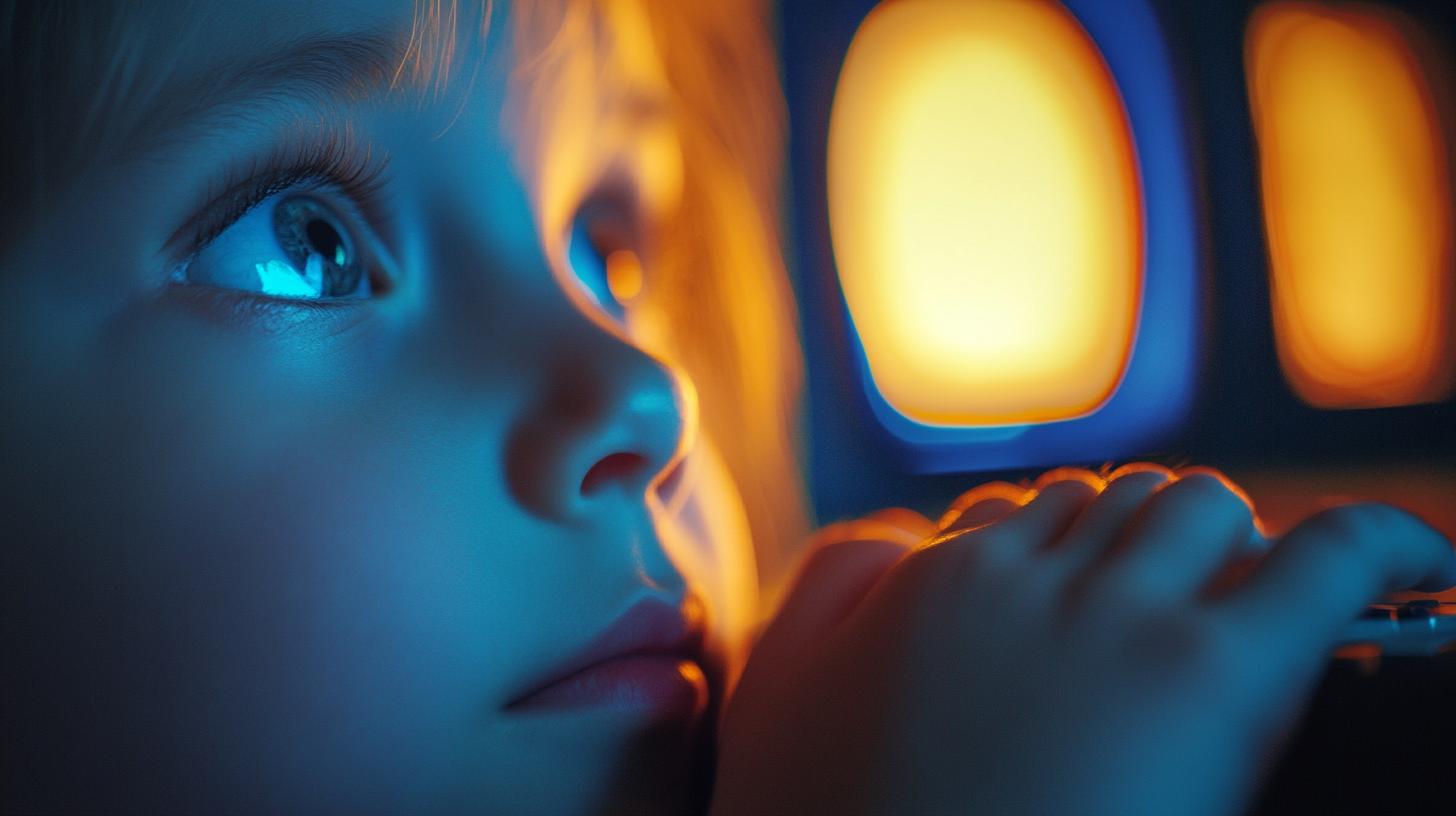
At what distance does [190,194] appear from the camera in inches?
15.7

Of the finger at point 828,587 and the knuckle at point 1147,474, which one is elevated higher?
the knuckle at point 1147,474

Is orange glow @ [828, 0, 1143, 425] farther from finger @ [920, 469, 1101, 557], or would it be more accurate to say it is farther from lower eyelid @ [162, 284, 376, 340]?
lower eyelid @ [162, 284, 376, 340]

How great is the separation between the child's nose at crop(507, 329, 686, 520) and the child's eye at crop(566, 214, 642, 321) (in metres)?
0.22

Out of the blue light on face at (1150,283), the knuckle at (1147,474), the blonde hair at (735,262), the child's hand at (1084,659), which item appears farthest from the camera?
the blue light on face at (1150,283)

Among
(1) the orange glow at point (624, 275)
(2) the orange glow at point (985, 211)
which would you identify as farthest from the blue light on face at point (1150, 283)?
(1) the orange glow at point (624, 275)

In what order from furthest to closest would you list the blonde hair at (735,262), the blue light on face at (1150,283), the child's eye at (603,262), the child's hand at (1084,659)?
1. the blue light on face at (1150,283)
2. the blonde hair at (735,262)
3. the child's eye at (603,262)
4. the child's hand at (1084,659)

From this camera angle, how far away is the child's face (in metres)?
0.36

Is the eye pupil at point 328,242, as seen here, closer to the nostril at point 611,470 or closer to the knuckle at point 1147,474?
the nostril at point 611,470

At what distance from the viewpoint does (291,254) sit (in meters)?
0.46

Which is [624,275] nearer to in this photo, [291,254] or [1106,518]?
[291,254]

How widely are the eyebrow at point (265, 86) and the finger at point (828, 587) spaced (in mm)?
279

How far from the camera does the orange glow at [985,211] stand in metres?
1.13

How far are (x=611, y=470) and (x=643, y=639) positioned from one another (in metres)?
0.08

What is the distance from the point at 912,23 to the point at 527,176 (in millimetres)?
838
